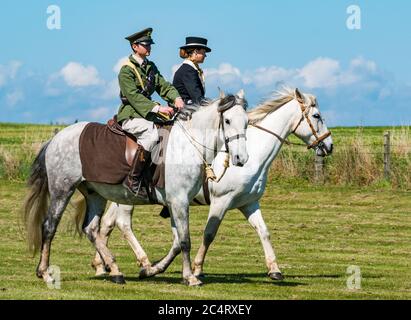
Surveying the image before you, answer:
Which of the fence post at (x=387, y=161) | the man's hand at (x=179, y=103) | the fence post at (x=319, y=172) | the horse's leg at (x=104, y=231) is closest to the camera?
the man's hand at (x=179, y=103)

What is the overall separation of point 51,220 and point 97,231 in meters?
0.62

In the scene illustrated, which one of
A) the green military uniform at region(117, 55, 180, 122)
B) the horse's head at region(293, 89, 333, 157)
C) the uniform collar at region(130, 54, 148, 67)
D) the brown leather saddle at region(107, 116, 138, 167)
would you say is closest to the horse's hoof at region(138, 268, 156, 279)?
the brown leather saddle at region(107, 116, 138, 167)

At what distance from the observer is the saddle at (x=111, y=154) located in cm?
1316

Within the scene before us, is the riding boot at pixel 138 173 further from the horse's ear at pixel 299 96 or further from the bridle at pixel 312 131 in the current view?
the horse's ear at pixel 299 96

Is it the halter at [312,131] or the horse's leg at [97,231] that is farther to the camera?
the halter at [312,131]

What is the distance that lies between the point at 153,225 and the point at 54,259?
7.26 meters

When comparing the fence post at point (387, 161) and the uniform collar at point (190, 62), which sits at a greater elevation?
the uniform collar at point (190, 62)

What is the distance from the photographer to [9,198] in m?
30.2

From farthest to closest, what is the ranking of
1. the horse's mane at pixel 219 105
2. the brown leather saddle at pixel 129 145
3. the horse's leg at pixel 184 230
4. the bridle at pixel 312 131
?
1. the bridle at pixel 312 131
2. the brown leather saddle at pixel 129 145
3. the horse's leg at pixel 184 230
4. the horse's mane at pixel 219 105

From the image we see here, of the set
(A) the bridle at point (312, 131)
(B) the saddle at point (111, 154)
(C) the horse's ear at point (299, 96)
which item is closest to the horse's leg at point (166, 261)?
(B) the saddle at point (111, 154)

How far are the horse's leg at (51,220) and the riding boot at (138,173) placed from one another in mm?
861

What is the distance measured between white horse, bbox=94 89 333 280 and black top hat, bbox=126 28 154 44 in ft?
6.20

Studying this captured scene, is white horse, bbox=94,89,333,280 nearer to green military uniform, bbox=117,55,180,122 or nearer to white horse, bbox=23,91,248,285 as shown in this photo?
white horse, bbox=23,91,248,285
